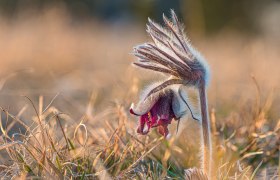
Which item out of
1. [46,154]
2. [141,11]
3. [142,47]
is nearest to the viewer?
[142,47]

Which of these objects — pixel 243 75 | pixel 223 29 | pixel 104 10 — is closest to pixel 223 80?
pixel 243 75

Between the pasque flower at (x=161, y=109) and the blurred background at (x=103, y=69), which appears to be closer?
the pasque flower at (x=161, y=109)

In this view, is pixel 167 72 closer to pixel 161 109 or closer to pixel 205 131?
pixel 161 109

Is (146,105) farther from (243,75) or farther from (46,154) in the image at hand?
(243,75)

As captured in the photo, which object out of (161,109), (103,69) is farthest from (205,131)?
(103,69)

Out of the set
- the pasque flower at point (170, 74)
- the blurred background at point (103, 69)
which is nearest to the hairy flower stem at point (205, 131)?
the pasque flower at point (170, 74)

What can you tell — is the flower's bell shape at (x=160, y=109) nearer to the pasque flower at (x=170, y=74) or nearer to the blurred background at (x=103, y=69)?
the pasque flower at (x=170, y=74)

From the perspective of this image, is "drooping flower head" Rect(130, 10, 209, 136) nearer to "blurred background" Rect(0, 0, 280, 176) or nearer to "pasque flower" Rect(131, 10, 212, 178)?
"pasque flower" Rect(131, 10, 212, 178)
